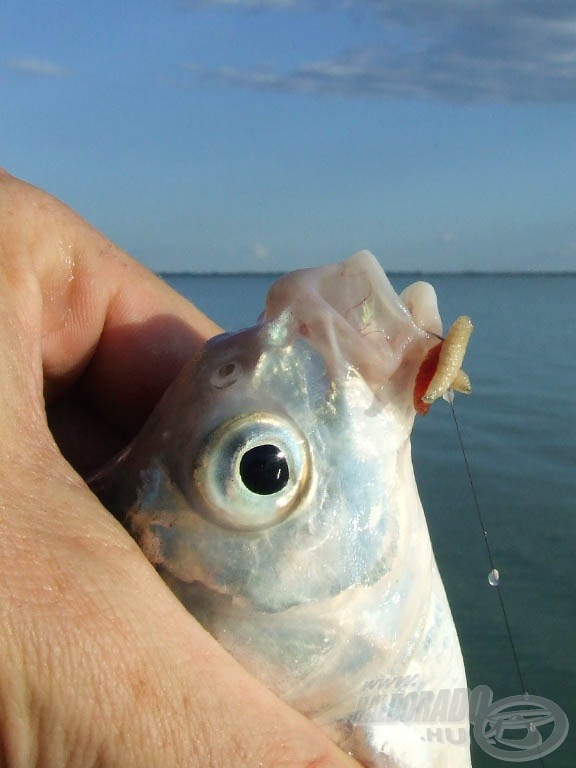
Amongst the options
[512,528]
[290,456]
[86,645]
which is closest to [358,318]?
[290,456]

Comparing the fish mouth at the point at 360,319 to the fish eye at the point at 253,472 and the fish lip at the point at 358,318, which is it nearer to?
the fish lip at the point at 358,318

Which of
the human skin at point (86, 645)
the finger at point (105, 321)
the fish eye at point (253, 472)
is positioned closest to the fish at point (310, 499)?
the fish eye at point (253, 472)

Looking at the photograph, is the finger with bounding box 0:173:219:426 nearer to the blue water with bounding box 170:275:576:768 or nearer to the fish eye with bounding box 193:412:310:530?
the fish eye with bounding box 193:412:310:530

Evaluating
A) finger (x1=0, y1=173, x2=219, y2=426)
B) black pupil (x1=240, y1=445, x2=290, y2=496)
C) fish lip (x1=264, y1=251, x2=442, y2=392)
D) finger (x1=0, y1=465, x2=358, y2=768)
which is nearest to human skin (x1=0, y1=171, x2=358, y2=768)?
finger (x1=0, y1=465, x2=358, y2=768)

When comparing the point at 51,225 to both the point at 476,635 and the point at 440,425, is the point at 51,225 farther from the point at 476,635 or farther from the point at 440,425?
the point at 440,425

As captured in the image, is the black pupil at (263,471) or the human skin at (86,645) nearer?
the human skin at (86,645)

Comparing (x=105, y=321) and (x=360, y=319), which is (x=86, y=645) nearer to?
(x=360, y=319)

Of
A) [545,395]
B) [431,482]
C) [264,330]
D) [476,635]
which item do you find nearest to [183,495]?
[264,330]

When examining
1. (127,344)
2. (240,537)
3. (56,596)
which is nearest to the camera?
(56,596)
